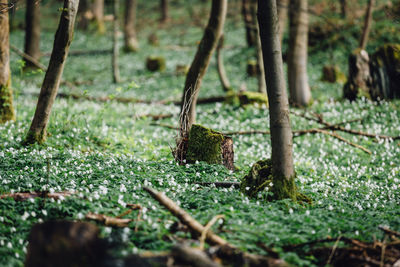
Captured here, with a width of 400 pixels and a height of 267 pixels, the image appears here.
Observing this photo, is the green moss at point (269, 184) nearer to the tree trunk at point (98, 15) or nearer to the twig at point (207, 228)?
the twig at point (207, 228)

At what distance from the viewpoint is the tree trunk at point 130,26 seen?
29.0m

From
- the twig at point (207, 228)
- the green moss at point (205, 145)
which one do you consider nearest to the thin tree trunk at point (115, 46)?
the green moss at point (205, 145)

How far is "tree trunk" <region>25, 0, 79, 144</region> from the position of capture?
787 centimetres

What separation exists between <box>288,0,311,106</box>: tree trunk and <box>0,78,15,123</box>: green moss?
11.0 meters

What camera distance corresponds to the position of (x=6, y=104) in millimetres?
10352

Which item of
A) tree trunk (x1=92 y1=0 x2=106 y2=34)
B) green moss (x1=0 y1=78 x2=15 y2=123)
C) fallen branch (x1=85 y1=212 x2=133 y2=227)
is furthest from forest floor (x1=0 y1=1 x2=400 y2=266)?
tree trunk (x1=92 y1=0 x2=106 y2=34)

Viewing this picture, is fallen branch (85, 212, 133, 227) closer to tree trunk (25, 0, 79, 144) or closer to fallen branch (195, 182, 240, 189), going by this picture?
fallen branch (195, 182, 240, 189)

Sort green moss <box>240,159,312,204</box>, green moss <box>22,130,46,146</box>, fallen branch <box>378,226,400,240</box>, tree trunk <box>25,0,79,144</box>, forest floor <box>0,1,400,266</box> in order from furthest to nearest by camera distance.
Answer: green moss <box>22,130,46,146</box>, tree trunk <box>25,0,79,144</box>, green moss <box>240,159,312,204</box>, forest floor <box>0,1,400,266</box>, fallen branch <box>378,226,400,240</box>

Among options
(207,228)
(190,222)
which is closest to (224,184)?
(190,222)

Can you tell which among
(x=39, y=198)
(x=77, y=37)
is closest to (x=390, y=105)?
(x=39, y=198)

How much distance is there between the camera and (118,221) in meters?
4.54

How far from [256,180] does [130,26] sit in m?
26.3

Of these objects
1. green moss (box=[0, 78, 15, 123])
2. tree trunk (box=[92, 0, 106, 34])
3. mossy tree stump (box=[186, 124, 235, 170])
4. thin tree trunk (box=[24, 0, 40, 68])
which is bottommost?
mossy tree stump (box=[186, 124, 235, 170])

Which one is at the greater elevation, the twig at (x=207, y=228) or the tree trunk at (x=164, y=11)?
the tree trunk at (x=164, y=11)
